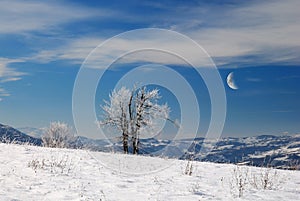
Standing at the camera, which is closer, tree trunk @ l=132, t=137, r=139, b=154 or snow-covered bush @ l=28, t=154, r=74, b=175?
snow-covered bush @ l=28, t=154, r=74, b=175

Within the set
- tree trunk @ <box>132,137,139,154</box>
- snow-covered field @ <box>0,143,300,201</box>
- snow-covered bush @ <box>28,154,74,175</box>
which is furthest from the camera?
tree trunk @ <box>132,137,139,154</box>

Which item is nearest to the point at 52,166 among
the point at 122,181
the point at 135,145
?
the point at 122,181

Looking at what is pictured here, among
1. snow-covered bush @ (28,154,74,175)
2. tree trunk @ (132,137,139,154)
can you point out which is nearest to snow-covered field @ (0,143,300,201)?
snow-covered bush @ (28,154,74,175)

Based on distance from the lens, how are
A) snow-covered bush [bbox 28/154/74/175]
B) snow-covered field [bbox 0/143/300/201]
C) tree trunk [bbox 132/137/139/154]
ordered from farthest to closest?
tree trunk [bbox 132/137/139/154] < snow-covered bush [bbox 28/154/74/175] < snow-covered field [bbox 0/143/300/201]

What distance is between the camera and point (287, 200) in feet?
36.3

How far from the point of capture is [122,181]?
12.7m

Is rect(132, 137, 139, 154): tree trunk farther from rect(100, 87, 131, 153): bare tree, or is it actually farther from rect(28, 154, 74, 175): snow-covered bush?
rect(28, 154, 74, 175): snow-covered bush

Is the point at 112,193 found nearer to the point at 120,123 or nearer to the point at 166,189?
the point at 166,189

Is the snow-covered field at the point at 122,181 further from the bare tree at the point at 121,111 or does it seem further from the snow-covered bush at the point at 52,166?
the bare tree at the point at 121,111

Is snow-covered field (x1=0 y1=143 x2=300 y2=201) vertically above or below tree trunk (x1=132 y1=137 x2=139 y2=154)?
below

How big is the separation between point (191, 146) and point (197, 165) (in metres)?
2.23

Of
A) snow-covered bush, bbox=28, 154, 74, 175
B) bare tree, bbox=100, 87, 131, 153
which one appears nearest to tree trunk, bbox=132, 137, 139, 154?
bare tree, bbox=100, 87, 131, 153

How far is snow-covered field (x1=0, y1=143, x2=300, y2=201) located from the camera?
427 inches

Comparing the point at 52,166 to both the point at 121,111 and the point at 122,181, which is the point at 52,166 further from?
the point at 121,111
